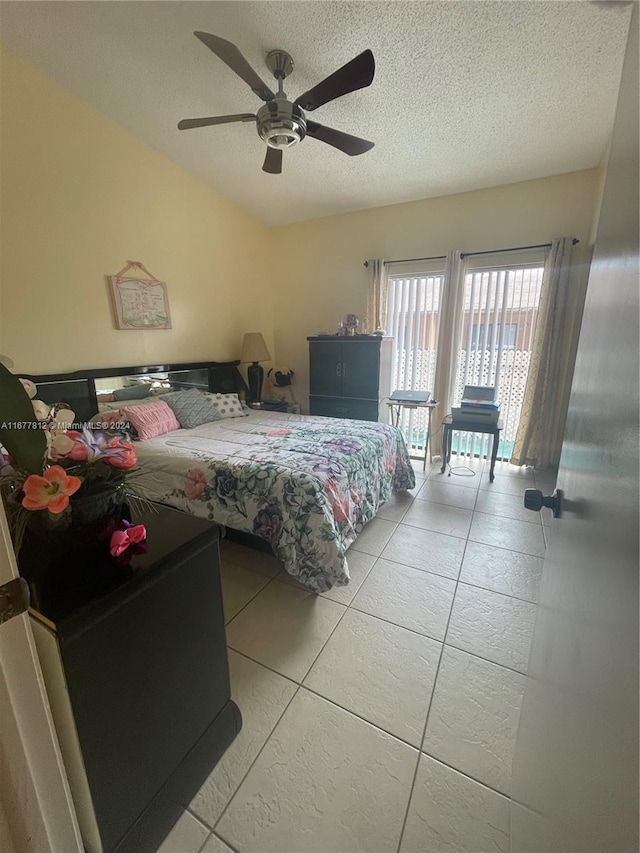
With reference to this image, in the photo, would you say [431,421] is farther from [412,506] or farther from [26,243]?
A: [26,243]

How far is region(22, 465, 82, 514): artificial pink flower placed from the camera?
63 centimetres

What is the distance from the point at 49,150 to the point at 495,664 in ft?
12.6

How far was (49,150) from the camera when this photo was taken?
2230mm

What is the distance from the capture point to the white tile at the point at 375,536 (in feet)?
7.32

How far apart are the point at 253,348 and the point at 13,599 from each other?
3.67 m

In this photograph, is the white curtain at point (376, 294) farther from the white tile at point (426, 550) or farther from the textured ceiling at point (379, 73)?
the white tile at point (426, 550)

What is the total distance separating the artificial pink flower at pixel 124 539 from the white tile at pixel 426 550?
1643 mm

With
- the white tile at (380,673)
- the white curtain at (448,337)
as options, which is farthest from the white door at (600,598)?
the white curtain at (448,337)

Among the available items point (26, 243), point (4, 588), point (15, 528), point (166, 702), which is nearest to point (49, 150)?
point (26, 243)

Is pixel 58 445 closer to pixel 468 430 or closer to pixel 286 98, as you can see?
pixel 286 98

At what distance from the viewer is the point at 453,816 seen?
0.99 m

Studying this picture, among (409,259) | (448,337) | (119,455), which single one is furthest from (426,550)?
(409,259)

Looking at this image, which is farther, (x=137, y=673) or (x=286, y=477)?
(x=286, y=477)

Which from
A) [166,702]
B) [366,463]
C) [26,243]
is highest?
[26,243]
